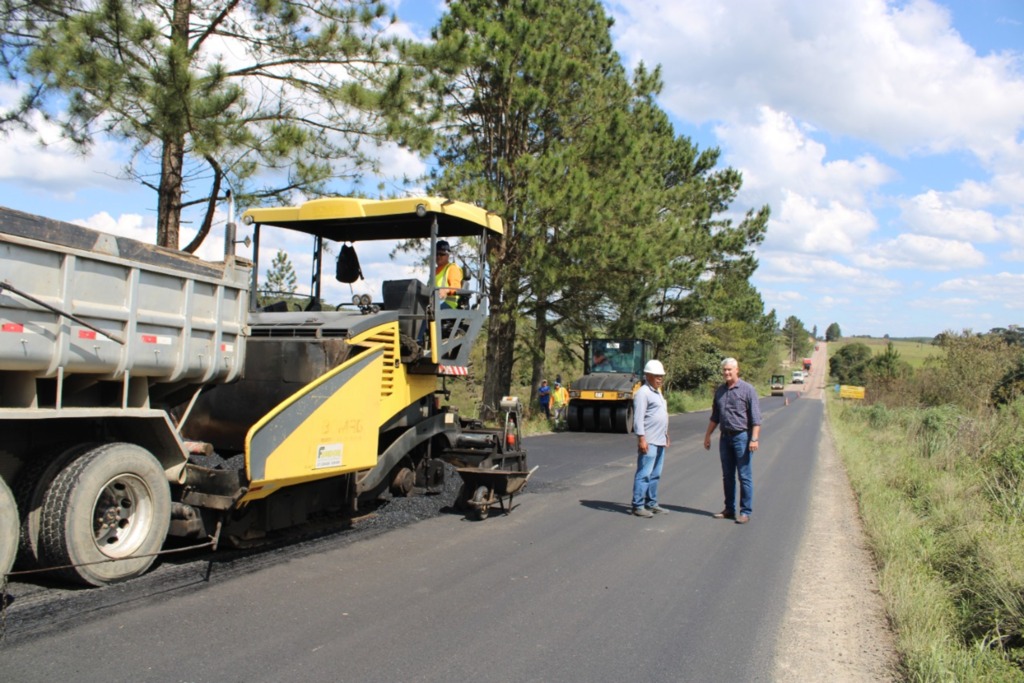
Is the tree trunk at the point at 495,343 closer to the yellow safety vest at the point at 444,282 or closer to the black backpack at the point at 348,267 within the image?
the black backpack at the point at 348,267

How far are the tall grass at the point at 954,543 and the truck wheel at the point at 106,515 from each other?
4.63 metres

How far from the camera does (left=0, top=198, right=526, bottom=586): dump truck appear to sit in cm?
444

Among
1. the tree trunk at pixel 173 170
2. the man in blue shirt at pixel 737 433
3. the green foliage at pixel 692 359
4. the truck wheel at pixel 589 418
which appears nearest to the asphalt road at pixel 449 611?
the man in blue shirt at pixel 737 433

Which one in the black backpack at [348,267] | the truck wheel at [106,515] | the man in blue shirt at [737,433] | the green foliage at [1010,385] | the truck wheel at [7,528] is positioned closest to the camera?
the truck wheel at [7,528]

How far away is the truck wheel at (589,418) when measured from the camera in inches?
859

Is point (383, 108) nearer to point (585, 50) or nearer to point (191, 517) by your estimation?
point (191, 517)

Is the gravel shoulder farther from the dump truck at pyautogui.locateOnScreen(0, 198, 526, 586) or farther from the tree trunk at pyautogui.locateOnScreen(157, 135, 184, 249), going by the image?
the tree trunk at pyautogui.locateOnScreen(157, 135, 184, 249)

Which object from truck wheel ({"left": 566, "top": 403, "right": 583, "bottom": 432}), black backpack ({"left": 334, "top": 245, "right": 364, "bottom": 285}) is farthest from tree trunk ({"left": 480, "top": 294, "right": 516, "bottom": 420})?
black backpack ({"left": 334, "top": 245, "right": 364, "bottom": 285})

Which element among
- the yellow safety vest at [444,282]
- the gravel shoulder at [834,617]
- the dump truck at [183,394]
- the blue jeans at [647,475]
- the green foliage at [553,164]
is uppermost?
the green foliage at [553,164]

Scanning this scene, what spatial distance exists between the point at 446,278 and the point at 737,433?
11.6ft

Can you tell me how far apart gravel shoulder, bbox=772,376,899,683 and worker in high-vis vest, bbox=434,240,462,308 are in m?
3.95

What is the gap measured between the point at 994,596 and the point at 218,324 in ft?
18.4

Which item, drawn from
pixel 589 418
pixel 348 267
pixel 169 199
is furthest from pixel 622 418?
pixel 348 267

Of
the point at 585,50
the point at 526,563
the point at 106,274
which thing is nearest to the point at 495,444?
the point at 526,563
